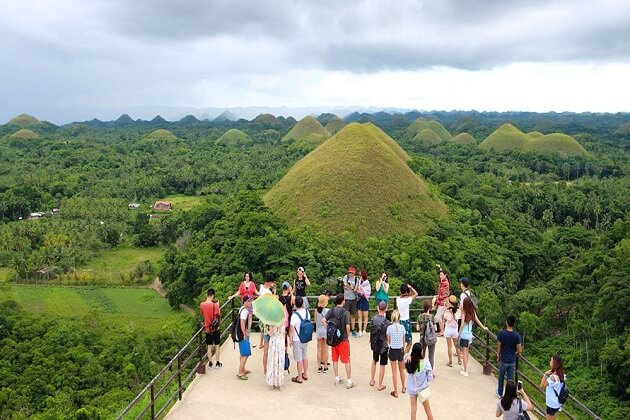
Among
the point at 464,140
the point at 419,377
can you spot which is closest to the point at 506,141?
the point at 464,140

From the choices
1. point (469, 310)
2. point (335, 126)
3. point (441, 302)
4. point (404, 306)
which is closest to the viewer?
point (469, 310)

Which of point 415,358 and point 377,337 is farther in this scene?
point 377,337

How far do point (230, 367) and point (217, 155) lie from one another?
7696 centimetres

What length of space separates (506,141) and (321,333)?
290 ft

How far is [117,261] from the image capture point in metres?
40.0

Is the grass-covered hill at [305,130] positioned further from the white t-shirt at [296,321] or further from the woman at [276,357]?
the woman at [276,357]

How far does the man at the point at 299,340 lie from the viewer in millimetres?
7309

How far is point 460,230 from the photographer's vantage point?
27.5 metres

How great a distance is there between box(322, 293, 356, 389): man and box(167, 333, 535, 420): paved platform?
169 millimetres

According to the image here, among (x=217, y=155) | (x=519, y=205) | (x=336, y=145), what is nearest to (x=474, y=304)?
(x=336, y=145)

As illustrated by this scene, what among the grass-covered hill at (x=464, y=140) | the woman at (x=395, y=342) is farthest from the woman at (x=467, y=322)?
the grass-covered hill at (x=464, y=140)

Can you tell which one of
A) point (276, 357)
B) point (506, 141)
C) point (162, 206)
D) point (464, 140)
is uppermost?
point (276, 357)

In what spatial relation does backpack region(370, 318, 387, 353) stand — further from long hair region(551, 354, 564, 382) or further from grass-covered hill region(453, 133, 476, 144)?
grass-covered hill region(453, 133, 476, 144)

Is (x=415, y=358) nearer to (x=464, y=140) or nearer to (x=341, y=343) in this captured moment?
(x=341, y=343)
